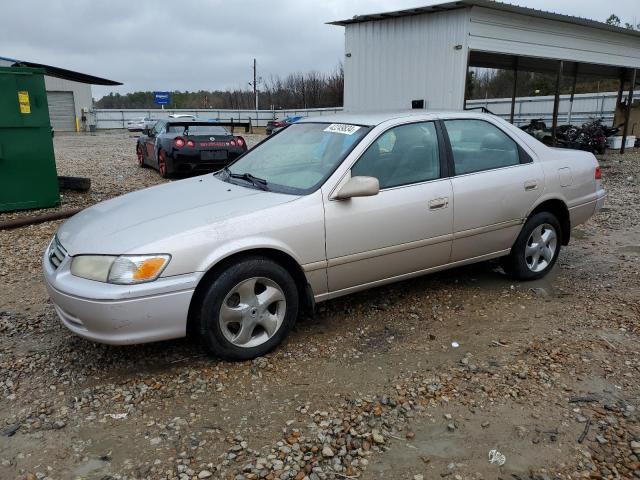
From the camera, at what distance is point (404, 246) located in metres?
3.89

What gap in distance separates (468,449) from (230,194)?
223 centimetres

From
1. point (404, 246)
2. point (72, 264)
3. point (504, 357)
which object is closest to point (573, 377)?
point (504, 357)

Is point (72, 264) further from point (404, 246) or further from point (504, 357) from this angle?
point (504, 357)

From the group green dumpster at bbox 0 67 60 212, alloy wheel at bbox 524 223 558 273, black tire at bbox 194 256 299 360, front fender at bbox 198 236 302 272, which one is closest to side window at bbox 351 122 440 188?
front fender at bbox 198 236 302 272

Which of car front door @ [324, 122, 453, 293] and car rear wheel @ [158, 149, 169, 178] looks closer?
car front door @ [324, 122, 453, 293]

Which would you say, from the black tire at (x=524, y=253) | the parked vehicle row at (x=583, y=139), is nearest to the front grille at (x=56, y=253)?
the black tire at (x=524, y=253)

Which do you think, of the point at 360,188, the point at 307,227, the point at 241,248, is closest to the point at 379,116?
the point at 360,188

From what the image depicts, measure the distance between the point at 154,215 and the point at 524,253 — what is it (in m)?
3.24

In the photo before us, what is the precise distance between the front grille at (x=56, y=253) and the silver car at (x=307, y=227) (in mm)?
16

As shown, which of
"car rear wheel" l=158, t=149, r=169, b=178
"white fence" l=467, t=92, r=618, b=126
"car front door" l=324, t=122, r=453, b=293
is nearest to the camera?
"car front door" l=324, t=122, r=453, b=293

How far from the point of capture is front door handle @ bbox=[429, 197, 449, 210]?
397 cm

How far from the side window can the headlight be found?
1.50 meters

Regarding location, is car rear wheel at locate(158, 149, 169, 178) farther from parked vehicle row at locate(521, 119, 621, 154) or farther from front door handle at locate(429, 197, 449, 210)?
parked vehicle row at locate(521, 119, 621, 154)

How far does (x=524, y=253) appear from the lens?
4.72 metres
